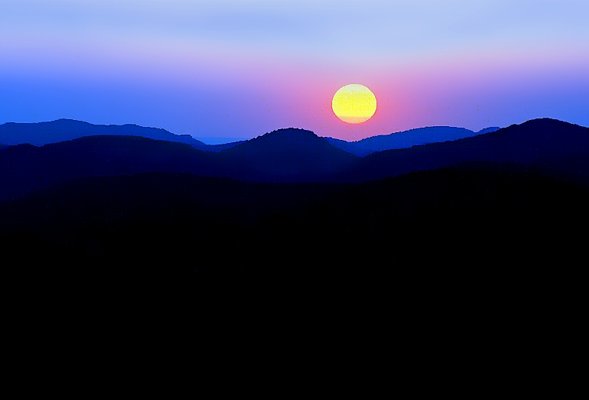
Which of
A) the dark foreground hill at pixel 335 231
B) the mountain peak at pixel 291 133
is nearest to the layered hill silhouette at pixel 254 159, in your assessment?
the mountain peak at pixel 291 133

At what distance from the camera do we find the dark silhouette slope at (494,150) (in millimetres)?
61938

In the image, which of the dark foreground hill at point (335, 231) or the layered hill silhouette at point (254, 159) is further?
the layered hill silhouette at point (254, 159)

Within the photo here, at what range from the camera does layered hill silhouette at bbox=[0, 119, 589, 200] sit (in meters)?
62.2

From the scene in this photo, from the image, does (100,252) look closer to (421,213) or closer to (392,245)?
(392,245)

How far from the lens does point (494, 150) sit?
6488 cm

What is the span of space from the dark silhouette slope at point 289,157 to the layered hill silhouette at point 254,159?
18 centimetres

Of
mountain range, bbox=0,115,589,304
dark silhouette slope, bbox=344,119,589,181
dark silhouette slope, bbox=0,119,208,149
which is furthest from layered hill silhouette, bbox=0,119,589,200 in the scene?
dark silhouette slope, bbox=0,119,208,149

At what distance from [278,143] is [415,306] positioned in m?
74.5

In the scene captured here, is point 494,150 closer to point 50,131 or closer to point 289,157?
point 289,157

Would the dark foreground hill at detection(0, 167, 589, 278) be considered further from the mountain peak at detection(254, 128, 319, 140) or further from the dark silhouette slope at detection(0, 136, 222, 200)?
the mountain peak at detection(254, 128, 319, 140)

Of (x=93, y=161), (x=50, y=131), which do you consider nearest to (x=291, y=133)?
(x=93, y=161)

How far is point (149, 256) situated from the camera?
869 inches

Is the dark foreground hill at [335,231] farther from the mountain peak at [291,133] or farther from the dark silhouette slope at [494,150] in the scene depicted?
the mountain peak at [291,133]

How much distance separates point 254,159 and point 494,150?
3389 centimetres
